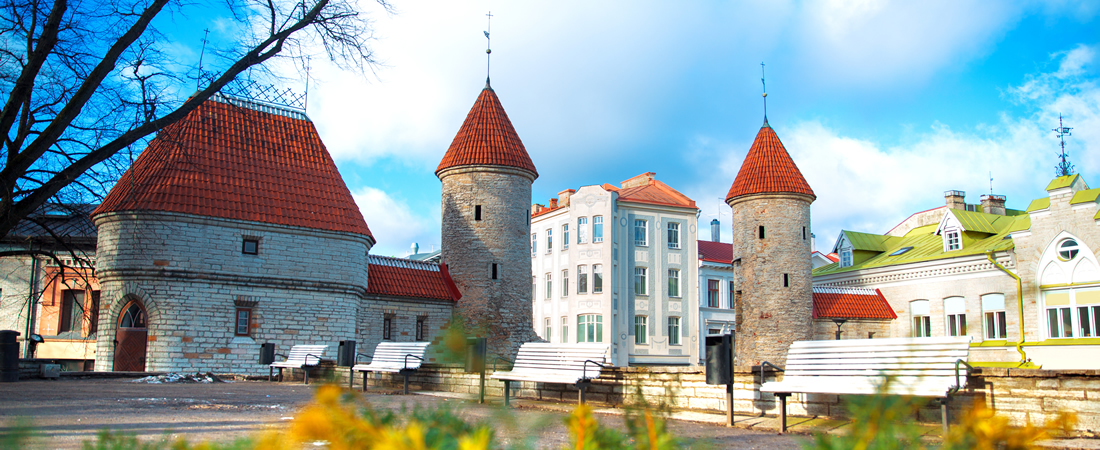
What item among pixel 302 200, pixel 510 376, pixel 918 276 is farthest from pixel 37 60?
pixel 918 276

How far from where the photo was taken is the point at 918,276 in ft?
115

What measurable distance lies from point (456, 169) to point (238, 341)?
9508 millimetres

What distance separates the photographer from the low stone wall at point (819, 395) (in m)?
6.82

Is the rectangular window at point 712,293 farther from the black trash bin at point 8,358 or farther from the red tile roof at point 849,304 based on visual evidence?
the black trash bin at point 8,358

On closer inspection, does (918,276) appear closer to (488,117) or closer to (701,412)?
(488,117)

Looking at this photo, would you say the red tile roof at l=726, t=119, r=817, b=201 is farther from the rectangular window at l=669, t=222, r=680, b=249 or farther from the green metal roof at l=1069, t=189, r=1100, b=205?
the green metal roof at l=1069, t=189, r=1100, b=205

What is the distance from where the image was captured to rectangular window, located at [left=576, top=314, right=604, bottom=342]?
41031 mm

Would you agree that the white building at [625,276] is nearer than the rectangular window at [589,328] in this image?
No

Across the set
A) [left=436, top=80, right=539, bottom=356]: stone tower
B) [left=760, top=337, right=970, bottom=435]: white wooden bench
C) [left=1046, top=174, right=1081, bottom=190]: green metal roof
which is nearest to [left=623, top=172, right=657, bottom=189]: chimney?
[left=436, top=80, right=539, bottom=356]: stone tower

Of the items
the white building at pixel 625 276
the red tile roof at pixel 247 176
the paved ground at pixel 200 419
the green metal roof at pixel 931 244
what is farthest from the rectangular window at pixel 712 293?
the paved ground at pixel 200 419

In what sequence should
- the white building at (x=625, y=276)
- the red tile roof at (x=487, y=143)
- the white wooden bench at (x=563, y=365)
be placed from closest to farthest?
the white wooden bench at (x=563, y=365) < the red tile roof at (x=487, y=143) < the white building at (x=625, y=276)

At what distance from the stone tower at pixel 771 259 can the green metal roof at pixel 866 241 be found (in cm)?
795

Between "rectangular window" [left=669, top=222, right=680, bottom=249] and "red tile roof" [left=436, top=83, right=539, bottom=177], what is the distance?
55.4ft


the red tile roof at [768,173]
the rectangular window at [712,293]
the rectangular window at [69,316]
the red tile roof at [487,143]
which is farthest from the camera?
the rectangular window at [712,293]
